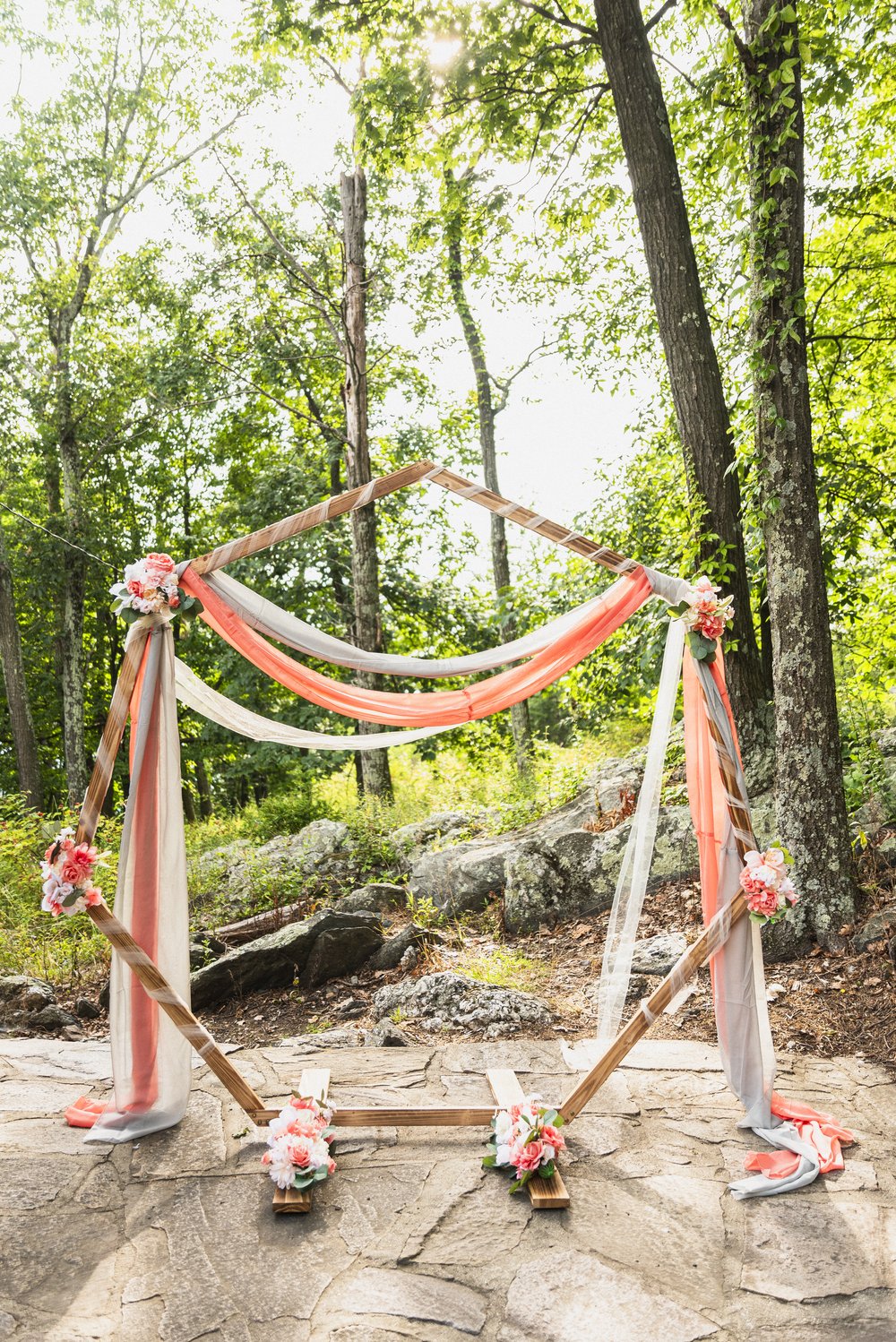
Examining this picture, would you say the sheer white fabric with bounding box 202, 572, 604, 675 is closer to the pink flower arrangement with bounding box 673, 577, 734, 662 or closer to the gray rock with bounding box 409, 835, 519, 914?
the pink flower arrangement with bounding box 673, 577, 734, 662

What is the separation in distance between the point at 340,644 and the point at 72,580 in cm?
1153

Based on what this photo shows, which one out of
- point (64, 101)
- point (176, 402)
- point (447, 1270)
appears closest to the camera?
point (447, 1270)

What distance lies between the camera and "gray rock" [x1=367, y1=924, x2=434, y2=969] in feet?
19.7

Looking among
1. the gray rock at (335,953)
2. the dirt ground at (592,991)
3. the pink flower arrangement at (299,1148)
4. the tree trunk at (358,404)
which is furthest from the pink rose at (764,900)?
the tree trunk at (358,404)

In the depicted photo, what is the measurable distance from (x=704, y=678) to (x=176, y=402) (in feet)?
33.0

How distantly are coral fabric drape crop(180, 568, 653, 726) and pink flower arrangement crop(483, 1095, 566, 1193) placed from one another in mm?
1541

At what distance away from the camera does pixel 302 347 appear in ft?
39.7

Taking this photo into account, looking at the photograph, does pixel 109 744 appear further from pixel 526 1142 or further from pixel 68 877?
pixel 526 1142

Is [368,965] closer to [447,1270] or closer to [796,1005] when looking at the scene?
[796,1005]

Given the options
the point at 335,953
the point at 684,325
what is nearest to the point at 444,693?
the point at 335,953

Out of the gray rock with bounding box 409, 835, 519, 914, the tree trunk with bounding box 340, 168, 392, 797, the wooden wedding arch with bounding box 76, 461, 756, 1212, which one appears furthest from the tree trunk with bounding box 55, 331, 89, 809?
the wooden wedding arch with bounding box 76, 461, 756, 1212

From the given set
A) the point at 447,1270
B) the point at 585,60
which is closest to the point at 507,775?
the point at 585,60

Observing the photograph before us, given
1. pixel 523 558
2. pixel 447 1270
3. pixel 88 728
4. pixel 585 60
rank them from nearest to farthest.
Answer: pixel 447 1270
pixel 585 60
pixel 523 558
pixel 88 728

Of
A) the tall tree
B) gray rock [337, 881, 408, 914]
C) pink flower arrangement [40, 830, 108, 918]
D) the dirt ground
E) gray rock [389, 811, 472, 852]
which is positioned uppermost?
the tall tree
